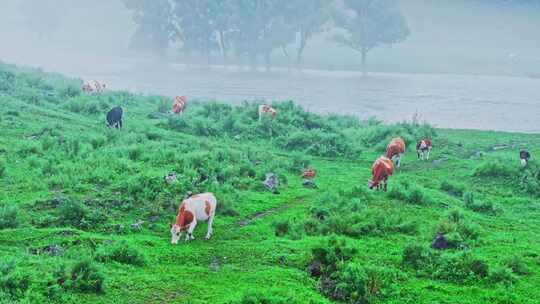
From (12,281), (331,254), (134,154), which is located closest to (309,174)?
(134,154)

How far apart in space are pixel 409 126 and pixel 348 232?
17490mm

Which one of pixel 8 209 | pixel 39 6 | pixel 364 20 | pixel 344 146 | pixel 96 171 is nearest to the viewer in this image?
pixel 8 209

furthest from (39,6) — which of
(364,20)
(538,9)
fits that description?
(538,9)

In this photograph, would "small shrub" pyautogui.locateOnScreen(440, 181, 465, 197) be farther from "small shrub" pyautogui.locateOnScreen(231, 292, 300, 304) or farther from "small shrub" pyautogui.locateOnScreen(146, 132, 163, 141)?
"small shrub" pyautogui.locateOnScreen(231, 292, 300, 304)

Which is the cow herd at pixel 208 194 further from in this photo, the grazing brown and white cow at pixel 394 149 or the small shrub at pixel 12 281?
the small shrub at pixel 12 281

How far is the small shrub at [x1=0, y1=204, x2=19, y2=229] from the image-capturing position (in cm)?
1214

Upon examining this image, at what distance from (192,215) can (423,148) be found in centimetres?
1428

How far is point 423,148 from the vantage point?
24.4 m

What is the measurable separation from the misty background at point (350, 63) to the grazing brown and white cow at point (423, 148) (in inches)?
590

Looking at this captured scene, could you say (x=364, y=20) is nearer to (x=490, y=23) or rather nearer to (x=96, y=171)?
(x=490, y=23)

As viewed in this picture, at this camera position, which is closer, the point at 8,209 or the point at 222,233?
the point at 8,209

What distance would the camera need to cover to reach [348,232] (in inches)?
526

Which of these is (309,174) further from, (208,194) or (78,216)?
(78,216)

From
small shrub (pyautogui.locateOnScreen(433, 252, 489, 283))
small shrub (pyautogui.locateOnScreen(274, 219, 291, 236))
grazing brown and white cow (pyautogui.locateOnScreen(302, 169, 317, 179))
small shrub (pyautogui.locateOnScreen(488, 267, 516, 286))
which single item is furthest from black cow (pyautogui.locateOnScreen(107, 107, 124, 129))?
small shrub (pyautogui.locateOnScreen(488, 267, 516, 286))
